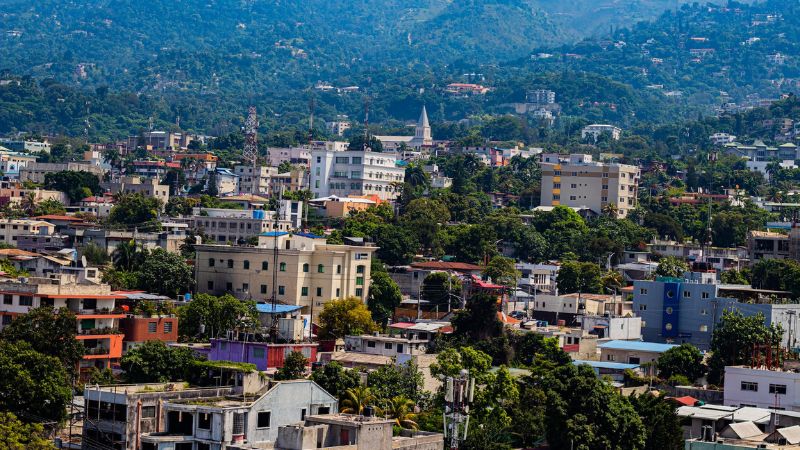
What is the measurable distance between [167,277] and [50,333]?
16.9m

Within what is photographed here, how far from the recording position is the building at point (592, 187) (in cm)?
10162

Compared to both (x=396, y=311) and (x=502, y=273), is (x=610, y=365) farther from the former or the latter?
(x=502, y=273)

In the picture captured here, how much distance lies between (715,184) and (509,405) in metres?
77.6

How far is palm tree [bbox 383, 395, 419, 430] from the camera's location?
129 ft

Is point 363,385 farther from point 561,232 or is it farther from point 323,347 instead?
point 561,232

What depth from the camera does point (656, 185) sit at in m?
119

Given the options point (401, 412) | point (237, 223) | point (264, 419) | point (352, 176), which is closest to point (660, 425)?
point (401, 412)

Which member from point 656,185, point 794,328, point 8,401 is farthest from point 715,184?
point 8,401

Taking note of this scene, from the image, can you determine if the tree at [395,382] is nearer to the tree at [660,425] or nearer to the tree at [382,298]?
the tree at [660,425]

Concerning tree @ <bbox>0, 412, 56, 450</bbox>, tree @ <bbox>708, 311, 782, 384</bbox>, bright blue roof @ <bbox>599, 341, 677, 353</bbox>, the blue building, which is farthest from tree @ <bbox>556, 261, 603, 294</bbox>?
tree @ <bbox>0, 412, 56, 450</bbox>

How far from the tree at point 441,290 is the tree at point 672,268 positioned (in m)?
8.06

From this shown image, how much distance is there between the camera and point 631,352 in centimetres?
5212

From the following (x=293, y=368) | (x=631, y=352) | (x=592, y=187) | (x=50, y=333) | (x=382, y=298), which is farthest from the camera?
(x=592, y=187)

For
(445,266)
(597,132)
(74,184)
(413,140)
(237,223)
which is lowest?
(445,266)
